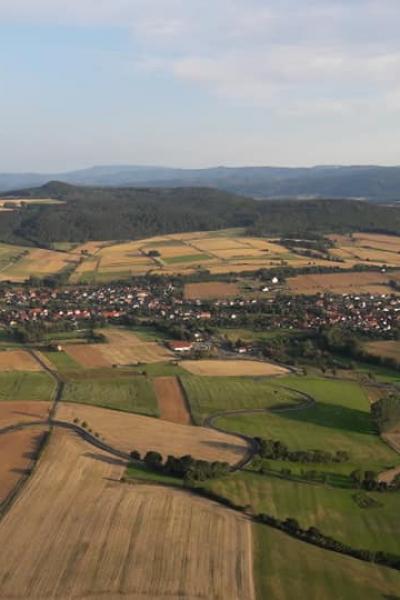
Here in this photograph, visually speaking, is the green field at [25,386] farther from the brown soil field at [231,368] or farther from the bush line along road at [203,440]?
the brown soil field at [231,368]

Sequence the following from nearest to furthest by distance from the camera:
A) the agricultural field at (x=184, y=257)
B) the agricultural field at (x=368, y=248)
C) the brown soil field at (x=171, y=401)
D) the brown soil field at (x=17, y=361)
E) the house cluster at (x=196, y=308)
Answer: the brown soil field at (x=171, y=401) < the brown soil field at (x=17, y=361) < the house cluster at (x=196, y=308) < the agricultural field at (x=184, y=257) < the agricultural field at (x=368, y=248)

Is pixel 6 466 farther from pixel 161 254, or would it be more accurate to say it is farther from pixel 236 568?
pixel 161 254

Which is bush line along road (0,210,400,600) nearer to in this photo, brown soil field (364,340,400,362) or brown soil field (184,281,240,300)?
brown soil field (364,340,400,362)

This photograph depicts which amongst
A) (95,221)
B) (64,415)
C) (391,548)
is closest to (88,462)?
(64,415)

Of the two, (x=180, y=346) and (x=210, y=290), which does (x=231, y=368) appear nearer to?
(x=180, y=346)

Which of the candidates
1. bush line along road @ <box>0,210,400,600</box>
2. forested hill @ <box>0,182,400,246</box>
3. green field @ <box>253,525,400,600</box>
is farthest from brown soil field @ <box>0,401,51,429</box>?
forested hill @ <box>0,182,400,246</box>

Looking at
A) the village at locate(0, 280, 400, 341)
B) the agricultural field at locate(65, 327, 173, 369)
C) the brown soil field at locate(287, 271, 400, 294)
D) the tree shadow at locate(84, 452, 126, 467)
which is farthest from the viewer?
the brown soil field at locate(287, 271, 400, 294)

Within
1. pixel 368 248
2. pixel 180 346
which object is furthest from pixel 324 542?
pixel 368 248

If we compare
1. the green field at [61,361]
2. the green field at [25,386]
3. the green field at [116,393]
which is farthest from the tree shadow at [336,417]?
the green field at [61,361]
